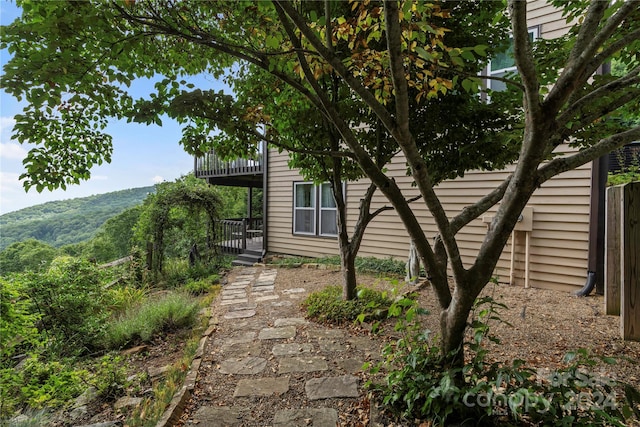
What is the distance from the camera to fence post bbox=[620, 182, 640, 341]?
8.98 ft

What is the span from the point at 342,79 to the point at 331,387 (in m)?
2.25

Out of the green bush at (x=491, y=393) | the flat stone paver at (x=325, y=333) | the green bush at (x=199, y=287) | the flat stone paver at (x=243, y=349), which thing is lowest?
the green bush at (x=199, y=287)

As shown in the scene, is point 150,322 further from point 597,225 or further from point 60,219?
point 597,225

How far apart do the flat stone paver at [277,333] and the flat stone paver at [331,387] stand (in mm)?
989

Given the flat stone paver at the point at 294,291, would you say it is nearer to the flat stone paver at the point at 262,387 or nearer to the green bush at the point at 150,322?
the green bush at the point at 150,322

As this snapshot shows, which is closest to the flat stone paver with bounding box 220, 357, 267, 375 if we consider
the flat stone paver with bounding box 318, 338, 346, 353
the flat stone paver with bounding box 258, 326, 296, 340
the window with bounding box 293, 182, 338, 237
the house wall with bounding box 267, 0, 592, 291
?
the flat stone paver with bounding box 258, 326, 296, 340

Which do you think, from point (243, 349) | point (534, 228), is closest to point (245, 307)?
point (243, 349)

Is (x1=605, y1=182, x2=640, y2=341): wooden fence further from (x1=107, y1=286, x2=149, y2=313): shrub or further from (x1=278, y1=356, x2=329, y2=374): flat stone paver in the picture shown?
(x1=107, y1=286, x2=149, y2=313): shrub

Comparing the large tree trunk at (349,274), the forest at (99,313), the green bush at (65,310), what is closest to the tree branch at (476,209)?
the large tree trunk at (349,274)

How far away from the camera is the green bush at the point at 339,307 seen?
3723 mm

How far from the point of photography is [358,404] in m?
2.17

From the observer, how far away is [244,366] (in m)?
2.84

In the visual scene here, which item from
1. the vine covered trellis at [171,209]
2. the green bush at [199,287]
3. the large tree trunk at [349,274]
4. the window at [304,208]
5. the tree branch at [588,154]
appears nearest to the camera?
the tree branch at [588,154]

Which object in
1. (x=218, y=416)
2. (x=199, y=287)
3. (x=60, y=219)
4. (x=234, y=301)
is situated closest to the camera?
(x=218, y=416)
